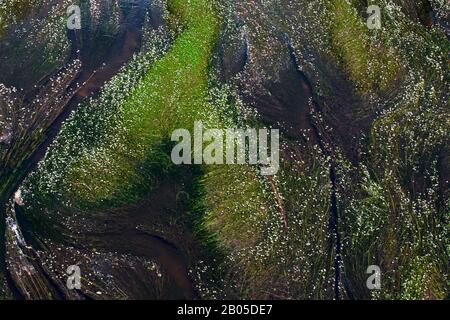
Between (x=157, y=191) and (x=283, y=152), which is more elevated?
(x=283, y=152)

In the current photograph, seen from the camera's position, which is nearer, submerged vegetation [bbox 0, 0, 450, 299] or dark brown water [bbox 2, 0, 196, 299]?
dark brown water [bbox 2, 0, 196, 299]

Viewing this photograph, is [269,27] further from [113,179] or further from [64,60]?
[113,179]


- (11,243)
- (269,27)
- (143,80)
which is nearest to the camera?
(11,243)

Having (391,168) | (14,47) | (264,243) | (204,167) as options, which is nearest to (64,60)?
(14,47)

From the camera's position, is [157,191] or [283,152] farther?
[283,152]

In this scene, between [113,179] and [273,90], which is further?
[273,90]

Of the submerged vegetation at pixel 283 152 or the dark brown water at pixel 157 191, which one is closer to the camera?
the dark brown water at pixel 157 191

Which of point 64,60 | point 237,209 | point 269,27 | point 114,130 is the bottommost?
point 237,209

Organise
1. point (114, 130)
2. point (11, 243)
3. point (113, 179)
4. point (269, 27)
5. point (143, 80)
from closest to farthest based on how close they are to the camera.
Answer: point (11, 243) → point (113, 179) → point (114, 130) → point (143, 80) → point (269, 27)
